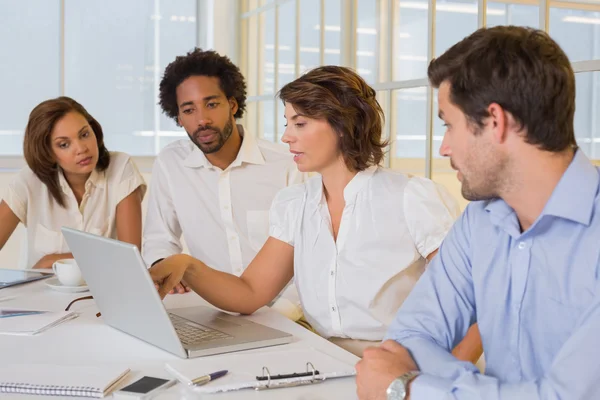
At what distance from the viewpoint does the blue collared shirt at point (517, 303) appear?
1.00m

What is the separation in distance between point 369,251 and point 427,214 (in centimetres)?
17

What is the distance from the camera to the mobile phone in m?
1.12

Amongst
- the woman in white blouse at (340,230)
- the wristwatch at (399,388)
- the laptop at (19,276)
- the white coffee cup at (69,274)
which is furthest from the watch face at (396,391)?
the laptop at (19,276)

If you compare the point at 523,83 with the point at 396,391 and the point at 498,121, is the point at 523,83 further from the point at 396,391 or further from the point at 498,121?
the point at 396,391

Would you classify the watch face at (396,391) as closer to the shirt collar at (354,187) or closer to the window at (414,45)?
the shirt collar at (354,187)

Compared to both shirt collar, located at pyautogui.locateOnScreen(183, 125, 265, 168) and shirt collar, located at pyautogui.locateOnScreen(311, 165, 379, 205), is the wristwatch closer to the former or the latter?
shirt collar, located at pyautogui.locateOnScreen(311, 165, 379, 205)

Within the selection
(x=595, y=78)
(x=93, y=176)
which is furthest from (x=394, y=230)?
(x=93, y=176)

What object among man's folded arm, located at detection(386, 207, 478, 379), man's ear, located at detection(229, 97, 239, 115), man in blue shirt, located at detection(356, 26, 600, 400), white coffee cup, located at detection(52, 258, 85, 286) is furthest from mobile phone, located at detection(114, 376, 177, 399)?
man's ear, located at detection(229, 97, 239, 115)

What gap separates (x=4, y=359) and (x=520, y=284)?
0.95m

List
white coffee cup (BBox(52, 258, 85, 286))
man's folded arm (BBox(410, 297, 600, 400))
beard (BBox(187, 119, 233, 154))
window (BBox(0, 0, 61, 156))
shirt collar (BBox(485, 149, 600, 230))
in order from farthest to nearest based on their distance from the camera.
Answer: window (BBox(0, 0, 61, 156))
beard (BBox(187, 119, 233, 154))
white coffee cup (BBox(52, 258, 85, 286))
shirt collar (BBox(485, 149, 600, 230))
man's folded arm (BBox(410, 297, 600, 400))

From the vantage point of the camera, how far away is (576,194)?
1.10 metres

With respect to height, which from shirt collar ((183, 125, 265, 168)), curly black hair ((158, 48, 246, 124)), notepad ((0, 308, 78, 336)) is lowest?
notepad ((0, 308, 78, 336))

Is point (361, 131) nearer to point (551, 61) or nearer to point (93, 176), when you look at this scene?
point (551, 61)

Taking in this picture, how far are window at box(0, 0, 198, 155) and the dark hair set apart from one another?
3900 mm
